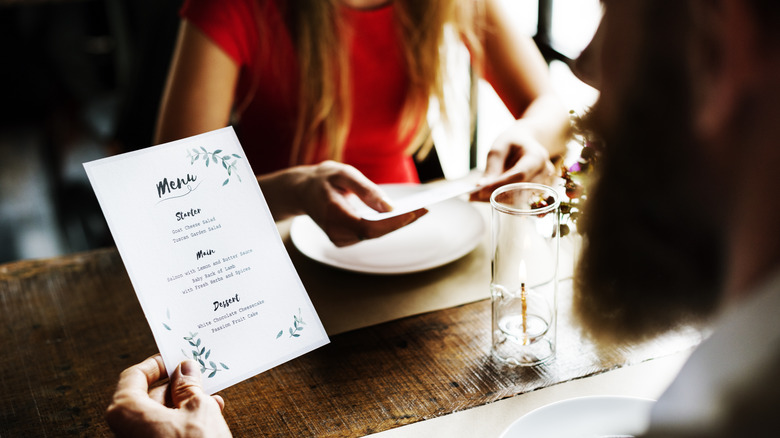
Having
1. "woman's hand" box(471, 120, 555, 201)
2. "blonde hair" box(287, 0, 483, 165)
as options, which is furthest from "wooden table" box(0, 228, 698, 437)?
"blonde hair" box(287, 0, 483, 165)

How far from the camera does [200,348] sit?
0.75m

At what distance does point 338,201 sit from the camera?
42.1 inches

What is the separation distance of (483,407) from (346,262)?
1.21 feet

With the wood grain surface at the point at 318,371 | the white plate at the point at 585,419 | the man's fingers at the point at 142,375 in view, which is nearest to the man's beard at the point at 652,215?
the white plate at the point at 585,419

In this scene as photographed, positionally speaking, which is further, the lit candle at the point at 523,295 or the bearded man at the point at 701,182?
the lit candle at the point at 523,295

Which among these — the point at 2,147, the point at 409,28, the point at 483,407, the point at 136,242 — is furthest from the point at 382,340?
the point at 2,147

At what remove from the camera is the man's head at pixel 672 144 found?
1.38 ft

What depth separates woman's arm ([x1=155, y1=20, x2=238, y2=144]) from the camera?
1.42 m

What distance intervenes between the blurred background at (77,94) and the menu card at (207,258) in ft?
2.85

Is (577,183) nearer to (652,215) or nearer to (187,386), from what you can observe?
(652,215)

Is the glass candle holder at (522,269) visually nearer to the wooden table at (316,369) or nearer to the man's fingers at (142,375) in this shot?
the wooden table at (316,369)

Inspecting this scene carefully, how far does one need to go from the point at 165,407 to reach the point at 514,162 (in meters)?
0.75

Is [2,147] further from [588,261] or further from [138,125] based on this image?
[588,261]

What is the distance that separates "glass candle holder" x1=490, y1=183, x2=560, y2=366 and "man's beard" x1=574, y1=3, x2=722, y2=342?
0.73 feet
